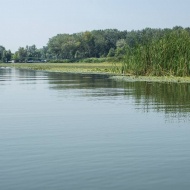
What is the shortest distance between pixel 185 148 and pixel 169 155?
120cm

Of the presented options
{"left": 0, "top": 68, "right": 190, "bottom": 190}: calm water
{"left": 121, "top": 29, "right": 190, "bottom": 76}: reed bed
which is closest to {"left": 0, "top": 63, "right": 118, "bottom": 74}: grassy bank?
{"left": 121, "top": 29, "right": 190, "bottom": 76}: reed bed

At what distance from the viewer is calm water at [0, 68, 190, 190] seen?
38.7 feet

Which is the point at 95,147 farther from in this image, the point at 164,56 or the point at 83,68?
the point at 83,68

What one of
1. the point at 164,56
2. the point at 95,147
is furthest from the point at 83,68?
the point at 95,147

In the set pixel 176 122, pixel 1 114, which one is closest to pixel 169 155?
pixel 176 122

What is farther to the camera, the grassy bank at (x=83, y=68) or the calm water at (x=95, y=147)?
the grassy bank at (x=83, y=68)

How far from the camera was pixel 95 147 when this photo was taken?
15805mm

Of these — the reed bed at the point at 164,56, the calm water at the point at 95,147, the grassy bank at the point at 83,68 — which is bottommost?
the calm water at the point at 95,147

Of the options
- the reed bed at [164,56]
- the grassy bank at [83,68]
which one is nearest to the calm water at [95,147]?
the reed bed at [164,56]

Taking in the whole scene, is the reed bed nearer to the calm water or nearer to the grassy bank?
the grassy bank

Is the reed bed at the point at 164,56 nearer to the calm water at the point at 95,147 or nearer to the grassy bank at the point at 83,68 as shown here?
the grassy bank at the point at 83,68

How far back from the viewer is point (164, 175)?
1227 cm

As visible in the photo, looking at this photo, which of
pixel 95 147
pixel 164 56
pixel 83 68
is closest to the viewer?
pixel 95 147

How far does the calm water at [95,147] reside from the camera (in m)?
11.8
